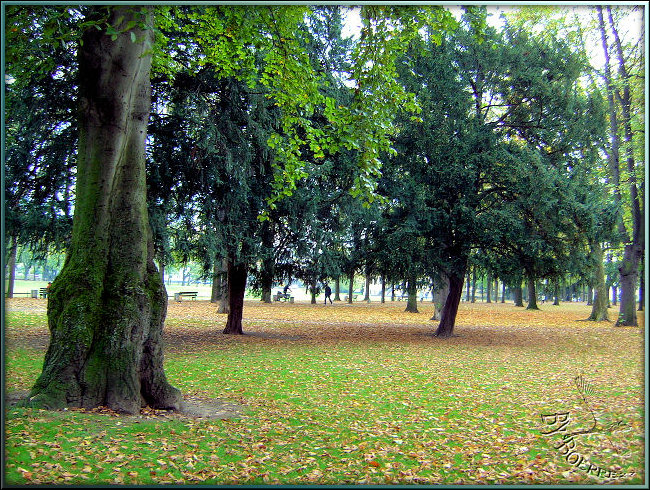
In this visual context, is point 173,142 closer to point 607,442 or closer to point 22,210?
point 22,210

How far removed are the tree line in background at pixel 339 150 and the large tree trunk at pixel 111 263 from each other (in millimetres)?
47

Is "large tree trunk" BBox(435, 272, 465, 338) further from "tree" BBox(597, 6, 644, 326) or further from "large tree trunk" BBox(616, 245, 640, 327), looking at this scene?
"large tree trunk" BBox(616, 245, 640, 327)

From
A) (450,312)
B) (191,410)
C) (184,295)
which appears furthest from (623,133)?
(184,295)

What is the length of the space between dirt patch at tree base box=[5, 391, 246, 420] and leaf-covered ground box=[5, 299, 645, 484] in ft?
0.21

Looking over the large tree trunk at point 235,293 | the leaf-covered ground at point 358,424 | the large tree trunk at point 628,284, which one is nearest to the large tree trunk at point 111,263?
the leaf-covered ground at point 358,424

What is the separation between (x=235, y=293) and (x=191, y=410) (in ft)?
30.5

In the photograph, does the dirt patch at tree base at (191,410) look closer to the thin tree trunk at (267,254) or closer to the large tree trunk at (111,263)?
the large tree trunk at (111,263)

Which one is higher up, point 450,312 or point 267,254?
point 267,254

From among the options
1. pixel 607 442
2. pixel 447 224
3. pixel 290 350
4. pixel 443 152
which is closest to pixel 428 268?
pixel 447 224

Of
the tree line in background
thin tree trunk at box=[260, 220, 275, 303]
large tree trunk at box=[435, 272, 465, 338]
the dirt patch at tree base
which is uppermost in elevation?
the tree line in background

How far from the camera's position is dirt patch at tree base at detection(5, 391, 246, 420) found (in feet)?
18.5

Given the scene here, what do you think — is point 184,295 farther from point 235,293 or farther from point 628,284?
point 628,284

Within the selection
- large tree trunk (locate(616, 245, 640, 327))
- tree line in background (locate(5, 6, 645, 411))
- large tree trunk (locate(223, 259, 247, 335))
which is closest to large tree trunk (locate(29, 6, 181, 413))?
tree line in background (locate(5, 6, 645, 411))

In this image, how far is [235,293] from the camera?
15.7 m
